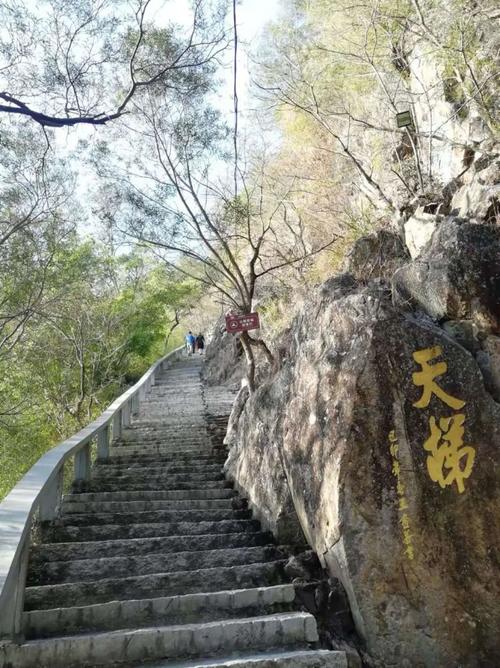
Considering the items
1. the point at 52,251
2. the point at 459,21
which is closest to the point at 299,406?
the point at 459,21

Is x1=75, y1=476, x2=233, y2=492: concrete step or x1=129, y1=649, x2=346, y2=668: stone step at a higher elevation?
x1=75, y1=476, x2=233, y2=492: concrete step

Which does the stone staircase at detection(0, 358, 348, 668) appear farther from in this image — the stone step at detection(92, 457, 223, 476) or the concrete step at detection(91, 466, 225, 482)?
the stone step at detection(92, 457, 223, 476)

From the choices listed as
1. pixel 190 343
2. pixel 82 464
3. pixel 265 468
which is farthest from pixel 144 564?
pixel 190 343

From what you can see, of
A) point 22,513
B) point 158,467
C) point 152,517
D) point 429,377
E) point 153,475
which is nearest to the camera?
point 22,513

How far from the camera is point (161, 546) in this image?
14.7ft

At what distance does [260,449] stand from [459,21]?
7.42 meters

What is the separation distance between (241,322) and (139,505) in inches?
184

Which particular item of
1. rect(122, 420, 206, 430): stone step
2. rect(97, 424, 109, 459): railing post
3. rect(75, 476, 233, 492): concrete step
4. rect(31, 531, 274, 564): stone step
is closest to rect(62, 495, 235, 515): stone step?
rect(75, 476, 233, 492): concrete step

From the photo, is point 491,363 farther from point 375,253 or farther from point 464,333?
point 375,253

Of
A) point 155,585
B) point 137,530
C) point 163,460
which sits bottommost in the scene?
point 155,585

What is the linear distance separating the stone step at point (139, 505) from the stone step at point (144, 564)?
1262 millimetres

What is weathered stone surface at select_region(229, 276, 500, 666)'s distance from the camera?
343 cm

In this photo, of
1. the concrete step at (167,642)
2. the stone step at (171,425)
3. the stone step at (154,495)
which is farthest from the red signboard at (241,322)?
the concrete step at (167,642)

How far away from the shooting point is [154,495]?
607 cm
